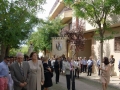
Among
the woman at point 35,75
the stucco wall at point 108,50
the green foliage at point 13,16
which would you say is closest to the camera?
the woman at point 35,75

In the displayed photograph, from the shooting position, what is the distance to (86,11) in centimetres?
1844

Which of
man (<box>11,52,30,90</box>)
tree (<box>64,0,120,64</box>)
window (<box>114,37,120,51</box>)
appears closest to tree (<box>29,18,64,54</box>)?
window (<box>114,37,120,51</box>)

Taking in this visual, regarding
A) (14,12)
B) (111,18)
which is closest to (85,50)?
(111,18)

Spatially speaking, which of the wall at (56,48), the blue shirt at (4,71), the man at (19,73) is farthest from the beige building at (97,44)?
the man at (19,73)

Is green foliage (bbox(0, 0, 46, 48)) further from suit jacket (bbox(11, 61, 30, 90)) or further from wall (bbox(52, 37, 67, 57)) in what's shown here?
suit jacket (bbox(11, 61, 30, 90))

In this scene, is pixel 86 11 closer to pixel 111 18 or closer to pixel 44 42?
pixel 111 18

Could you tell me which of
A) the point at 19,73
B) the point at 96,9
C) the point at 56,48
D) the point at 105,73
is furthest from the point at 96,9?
the point at 19,73

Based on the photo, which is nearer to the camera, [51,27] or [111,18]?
[111,18]

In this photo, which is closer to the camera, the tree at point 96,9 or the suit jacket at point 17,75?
the suit jacket at point 17,75

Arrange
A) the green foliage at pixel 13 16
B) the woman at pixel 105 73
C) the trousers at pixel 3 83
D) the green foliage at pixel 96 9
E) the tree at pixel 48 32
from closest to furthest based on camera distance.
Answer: the trousers at pixel 3 83
the woman at pixel 105 73
the green foliage at pixel 13 16
the green foliage at pixel 96 9
the tree at pixel 48 32

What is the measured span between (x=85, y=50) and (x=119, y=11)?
15.8 m

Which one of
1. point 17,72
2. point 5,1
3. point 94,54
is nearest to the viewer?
point 17,72

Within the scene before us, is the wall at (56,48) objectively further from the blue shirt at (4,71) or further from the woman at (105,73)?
the blue shirt at (4,71)

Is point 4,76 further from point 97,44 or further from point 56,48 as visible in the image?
point 97,44
